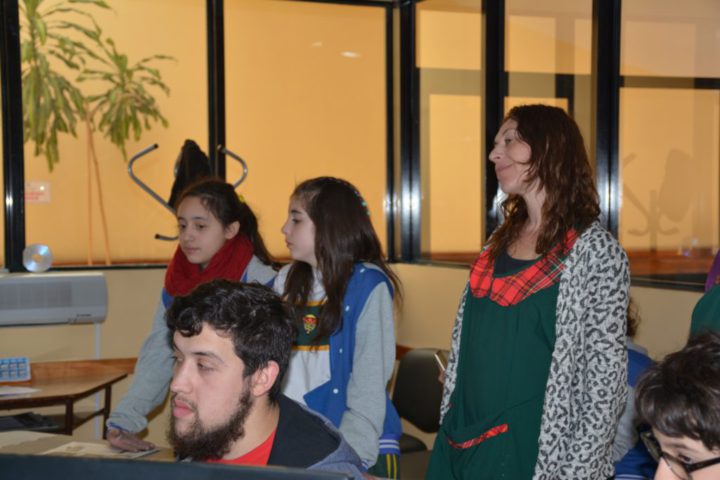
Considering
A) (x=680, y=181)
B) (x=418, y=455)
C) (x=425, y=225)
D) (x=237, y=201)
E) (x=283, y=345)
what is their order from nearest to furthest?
(x=283, y=345)
(x=237, y=201)
(x=680, y=181)
(x=418, y=455)
(x=425, y=225)

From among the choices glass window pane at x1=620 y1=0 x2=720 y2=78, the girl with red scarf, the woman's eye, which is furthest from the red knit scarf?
the woman's eye

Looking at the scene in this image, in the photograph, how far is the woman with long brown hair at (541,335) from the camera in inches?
84.7

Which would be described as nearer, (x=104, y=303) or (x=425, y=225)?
(x=104, y=303)

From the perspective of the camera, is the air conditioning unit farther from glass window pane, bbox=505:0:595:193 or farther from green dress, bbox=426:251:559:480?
green dress, bbox=426:251:559:480

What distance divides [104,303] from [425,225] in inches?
77.9

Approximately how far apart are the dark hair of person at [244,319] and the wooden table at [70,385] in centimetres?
268

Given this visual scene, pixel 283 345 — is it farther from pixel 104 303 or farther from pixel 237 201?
pixel 104 303

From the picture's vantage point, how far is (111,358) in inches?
211

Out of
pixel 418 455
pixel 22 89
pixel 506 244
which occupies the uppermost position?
pixel 22 89

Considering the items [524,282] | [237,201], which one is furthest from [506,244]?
[237,201]

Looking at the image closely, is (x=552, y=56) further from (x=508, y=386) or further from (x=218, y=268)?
(x=508, y=386)

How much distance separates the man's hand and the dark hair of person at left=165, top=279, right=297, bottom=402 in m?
1.01

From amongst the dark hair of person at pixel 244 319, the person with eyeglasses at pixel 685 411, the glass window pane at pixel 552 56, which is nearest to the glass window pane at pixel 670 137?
the glass window pane at pixel 552 56

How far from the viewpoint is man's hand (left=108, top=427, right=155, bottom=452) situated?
2.69m
